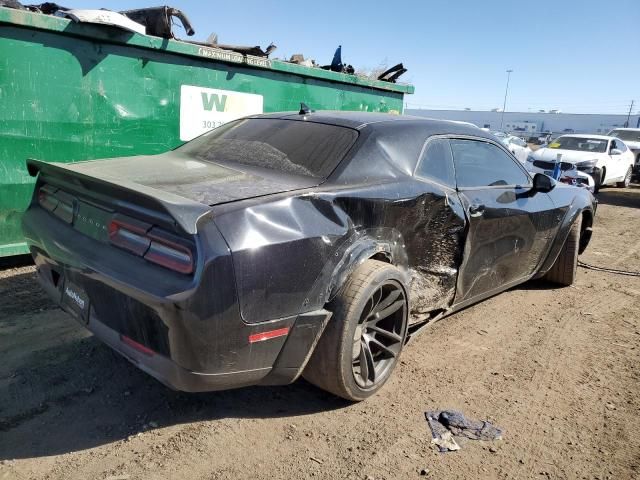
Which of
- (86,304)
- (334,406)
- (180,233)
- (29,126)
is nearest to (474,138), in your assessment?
(334,406)

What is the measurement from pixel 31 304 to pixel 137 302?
2.24 m

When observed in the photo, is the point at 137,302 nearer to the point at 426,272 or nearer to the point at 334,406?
the point at 334,406

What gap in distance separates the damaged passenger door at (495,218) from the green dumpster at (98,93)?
3211 mm

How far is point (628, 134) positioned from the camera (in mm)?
19922

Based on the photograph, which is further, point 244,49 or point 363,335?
point 244,49

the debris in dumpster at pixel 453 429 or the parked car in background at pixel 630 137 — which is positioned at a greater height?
the parked car in background at pixel 630 137

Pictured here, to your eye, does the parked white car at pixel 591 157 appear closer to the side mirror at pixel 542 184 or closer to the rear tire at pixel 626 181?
the rear tire at pixel 626 181

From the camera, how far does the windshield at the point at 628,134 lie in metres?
19.5

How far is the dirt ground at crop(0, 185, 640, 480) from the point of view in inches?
90.9

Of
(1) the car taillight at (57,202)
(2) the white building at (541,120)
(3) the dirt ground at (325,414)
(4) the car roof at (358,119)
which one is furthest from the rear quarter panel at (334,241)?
(2) the white building at (541,120)

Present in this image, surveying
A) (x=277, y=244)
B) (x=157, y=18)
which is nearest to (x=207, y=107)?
(x=157, y=18)

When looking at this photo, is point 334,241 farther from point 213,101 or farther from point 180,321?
point 213,101

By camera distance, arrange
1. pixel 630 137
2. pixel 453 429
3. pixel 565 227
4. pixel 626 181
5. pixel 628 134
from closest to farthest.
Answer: pixel 453 429, pixel 565 227, pixel 626 181, pixel 630 137, pixel 628 134

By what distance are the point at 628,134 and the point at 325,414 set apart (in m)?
21.8
